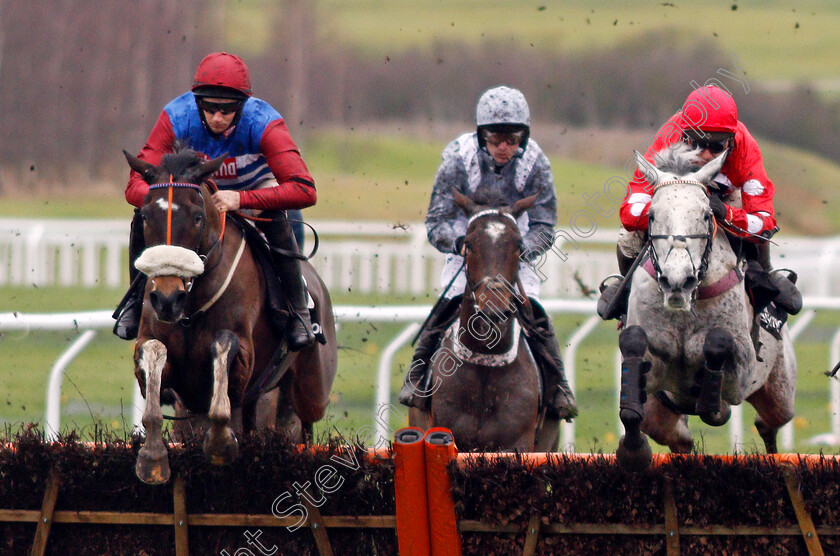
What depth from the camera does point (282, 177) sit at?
16.8 feet

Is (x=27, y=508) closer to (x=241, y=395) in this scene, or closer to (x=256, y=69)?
(x=241, y=395)

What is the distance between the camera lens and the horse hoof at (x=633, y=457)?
4242 mm

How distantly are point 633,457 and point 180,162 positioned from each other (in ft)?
6.24

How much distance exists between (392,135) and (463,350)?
24.6m

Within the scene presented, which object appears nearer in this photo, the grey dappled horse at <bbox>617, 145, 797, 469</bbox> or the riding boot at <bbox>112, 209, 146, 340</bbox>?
the grey dappled horse at <bbox>617, 145, 797, 469</bbox>

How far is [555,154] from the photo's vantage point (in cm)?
2884

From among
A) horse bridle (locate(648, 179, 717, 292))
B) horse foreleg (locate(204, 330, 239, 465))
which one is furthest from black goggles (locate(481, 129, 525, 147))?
horse foreleg (locate(204, 330, 239, 465))

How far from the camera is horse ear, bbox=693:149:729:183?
4.68 m

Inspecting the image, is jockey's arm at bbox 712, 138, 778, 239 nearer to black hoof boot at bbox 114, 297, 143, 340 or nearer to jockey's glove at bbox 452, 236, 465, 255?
jockey's glove at bbox 452, 236, 465, 255

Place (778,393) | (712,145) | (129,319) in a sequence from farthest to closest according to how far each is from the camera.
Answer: (778,393) < (129,319) < (712,145)

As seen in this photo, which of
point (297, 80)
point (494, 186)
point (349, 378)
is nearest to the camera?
point (494, 186)

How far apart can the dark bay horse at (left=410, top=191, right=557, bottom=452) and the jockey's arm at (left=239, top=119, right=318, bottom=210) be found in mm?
658

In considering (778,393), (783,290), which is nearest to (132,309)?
(783,290)

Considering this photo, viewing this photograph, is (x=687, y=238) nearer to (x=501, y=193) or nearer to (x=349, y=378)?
(x=501, y=193)
